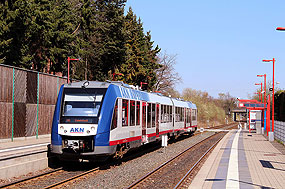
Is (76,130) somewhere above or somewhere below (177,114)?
below

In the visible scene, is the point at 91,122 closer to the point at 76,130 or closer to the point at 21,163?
the point at 76,130

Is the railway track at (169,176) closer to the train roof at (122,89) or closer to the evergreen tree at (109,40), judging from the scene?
the train roof at (122,89)

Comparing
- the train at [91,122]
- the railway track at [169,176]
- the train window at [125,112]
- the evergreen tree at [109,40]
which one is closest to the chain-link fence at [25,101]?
the train at [91,122]

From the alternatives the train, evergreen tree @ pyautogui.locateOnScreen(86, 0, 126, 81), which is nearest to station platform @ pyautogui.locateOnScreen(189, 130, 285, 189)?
the train

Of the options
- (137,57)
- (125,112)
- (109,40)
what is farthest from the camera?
(137,57)

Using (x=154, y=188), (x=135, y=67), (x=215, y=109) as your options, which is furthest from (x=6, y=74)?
(x=215, y=109)

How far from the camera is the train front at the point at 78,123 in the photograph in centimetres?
1353

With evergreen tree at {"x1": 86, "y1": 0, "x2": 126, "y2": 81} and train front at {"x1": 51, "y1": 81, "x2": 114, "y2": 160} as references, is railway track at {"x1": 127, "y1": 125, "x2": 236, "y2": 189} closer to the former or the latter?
train front at {"x1": 51, "y1": 81, "x2": 114, "y2": 160}

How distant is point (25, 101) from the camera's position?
23031mm

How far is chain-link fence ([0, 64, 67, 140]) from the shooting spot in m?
20.9

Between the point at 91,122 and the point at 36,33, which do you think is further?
the point at 36,33

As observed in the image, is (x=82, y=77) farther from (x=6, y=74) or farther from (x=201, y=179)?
(x=201, y=179)

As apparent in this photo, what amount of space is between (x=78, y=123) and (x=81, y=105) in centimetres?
76

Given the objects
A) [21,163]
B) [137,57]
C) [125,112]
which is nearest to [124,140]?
[125,112]
